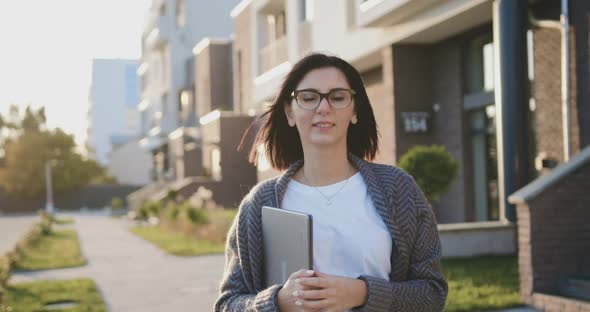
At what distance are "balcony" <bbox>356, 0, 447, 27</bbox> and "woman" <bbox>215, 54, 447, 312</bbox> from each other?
10579 millimetres

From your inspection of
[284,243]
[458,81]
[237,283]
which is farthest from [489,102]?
[284,243]

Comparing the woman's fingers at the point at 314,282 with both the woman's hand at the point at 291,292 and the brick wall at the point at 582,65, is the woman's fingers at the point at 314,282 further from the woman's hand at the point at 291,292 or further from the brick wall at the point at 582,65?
the brick wall at the point at 582,65

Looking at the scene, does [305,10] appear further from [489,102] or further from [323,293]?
[323,293]

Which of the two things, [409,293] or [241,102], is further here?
[241,102]

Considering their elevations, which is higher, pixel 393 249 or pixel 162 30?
pixel 162 30

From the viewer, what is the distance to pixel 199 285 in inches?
408

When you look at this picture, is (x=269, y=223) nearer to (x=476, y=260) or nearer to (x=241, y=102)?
(x=476, y=260)

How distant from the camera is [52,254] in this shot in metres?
16.0

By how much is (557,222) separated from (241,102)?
22692mm

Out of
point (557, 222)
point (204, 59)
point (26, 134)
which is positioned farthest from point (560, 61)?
point (26, 134)

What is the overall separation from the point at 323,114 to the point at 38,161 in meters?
55.7

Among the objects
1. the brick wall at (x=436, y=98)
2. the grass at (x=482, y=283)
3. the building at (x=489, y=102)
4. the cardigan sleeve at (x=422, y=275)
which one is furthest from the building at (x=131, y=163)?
the cardigan sleeve at (x=422, y=275)

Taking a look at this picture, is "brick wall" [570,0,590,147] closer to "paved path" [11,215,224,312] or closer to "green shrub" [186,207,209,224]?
"paved path" [11,215,224,312]

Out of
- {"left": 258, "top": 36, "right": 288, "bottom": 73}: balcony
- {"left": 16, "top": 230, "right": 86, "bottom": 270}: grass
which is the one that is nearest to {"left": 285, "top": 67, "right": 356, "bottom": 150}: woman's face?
{"left": 16, "top": 230, "right": 86, "bottom": 270}: grass
